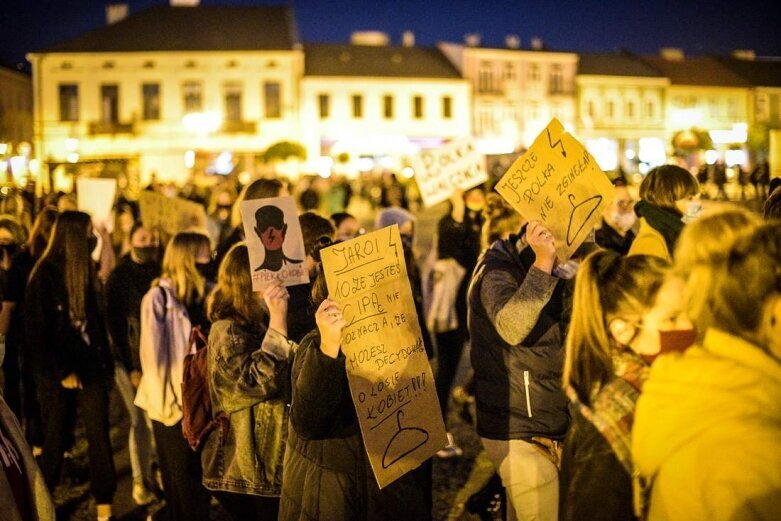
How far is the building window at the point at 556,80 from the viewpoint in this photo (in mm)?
55156

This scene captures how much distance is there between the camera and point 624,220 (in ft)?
22.4

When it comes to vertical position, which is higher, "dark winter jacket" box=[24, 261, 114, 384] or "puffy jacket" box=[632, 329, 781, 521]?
"puffy jacket" box=[632, 329, 781, 521]

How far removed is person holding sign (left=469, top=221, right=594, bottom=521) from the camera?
11.4 ft

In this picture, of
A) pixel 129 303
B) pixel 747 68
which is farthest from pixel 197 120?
pixel 747 68

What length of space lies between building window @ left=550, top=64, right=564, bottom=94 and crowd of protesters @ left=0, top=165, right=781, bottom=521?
164 feet

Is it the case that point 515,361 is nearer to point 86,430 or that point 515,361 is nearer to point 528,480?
point 528,480

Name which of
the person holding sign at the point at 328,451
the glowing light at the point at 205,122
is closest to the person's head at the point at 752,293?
the person holding sign at the point at 328,451

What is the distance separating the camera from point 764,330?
2016 millimetres

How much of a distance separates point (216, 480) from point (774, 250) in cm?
263

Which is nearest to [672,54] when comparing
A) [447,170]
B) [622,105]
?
[622,105]

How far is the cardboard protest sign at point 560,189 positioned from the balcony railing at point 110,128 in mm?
45570

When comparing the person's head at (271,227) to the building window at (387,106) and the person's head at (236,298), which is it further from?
the building window at (387,106)

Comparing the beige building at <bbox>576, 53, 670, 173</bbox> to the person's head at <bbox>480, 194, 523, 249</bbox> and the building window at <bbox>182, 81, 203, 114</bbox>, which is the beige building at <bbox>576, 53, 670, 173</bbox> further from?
the person's head at <bbox>480, 194, 523, 249</bbox>

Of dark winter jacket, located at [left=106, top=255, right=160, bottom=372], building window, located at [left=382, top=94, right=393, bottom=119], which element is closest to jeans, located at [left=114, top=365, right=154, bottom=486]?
dark winter jacket, located at [left=106, top=255, right=160, bottom=372]
